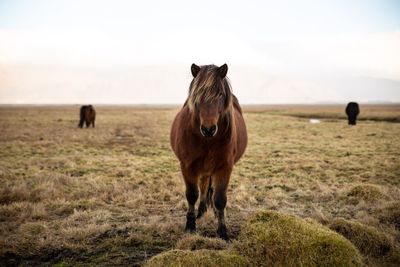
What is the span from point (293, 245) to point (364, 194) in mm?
4454

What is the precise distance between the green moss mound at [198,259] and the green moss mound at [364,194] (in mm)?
4550

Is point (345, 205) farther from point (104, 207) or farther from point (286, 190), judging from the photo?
point (104, 207)

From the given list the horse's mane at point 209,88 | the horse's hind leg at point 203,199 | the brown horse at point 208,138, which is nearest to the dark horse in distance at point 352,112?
the horse's hind leg at point 203,199

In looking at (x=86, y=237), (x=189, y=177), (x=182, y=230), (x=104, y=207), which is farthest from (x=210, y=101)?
(x=104, y=207)

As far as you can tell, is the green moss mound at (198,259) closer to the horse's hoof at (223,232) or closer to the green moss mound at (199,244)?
the green moss mound at (199,244)

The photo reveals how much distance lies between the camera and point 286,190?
8445 millimetres

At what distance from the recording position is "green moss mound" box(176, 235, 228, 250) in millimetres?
4391

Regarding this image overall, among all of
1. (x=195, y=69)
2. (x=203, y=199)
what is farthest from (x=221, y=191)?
(x=195, y=69)

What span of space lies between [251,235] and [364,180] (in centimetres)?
696

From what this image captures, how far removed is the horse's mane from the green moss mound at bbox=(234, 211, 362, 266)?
1740mm

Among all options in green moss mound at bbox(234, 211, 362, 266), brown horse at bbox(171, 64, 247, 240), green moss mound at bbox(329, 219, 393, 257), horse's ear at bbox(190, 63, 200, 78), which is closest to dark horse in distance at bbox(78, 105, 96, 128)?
brown horse at bbox(171, 64, 247, 240)

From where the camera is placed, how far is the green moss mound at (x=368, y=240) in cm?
427

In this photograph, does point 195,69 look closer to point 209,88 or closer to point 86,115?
point 209,88

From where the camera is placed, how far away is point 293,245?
3619 mm
